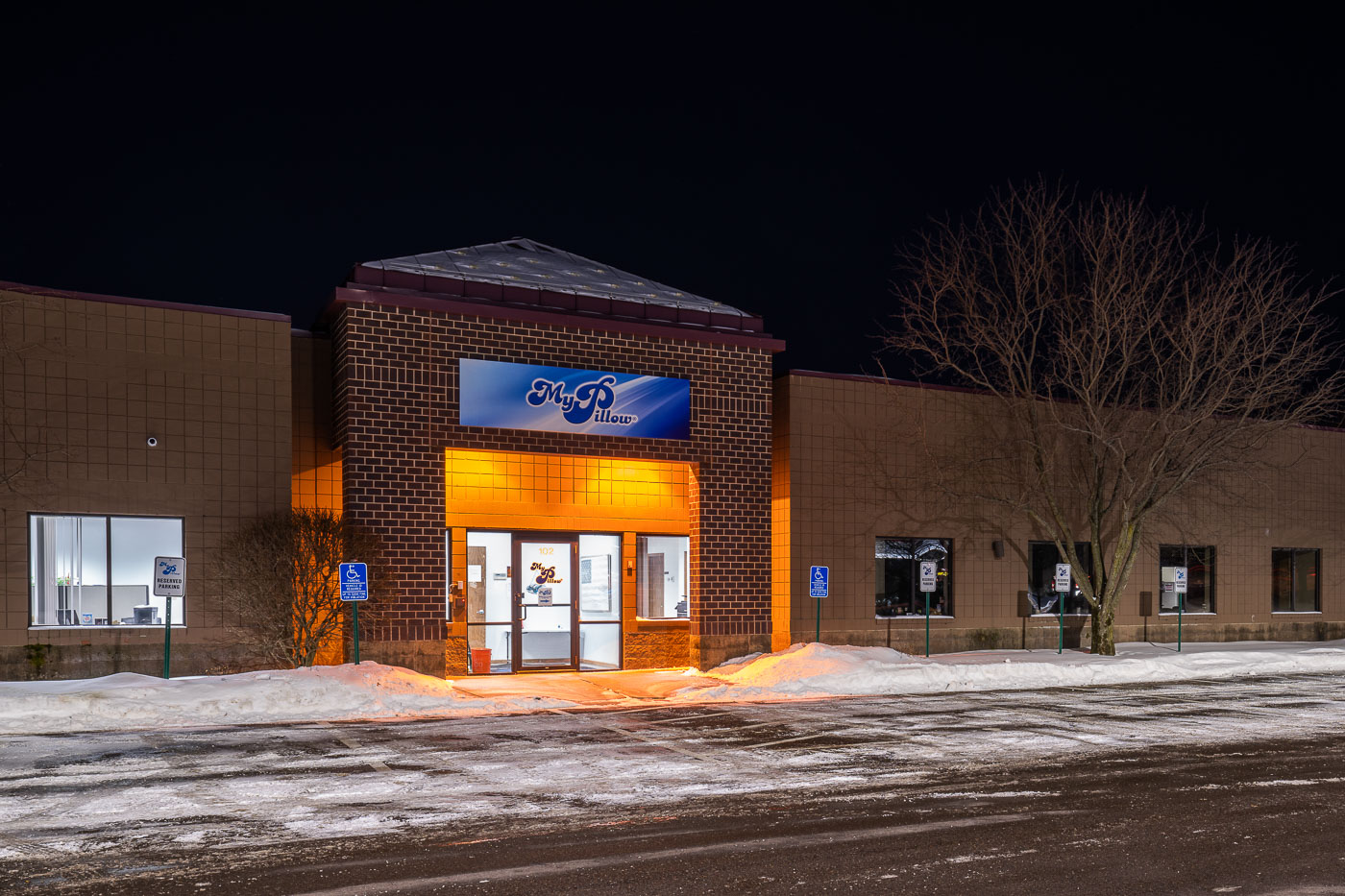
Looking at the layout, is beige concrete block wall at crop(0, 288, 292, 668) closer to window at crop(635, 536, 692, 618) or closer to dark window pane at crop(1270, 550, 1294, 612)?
window at crop(635, 536, 692, 618)

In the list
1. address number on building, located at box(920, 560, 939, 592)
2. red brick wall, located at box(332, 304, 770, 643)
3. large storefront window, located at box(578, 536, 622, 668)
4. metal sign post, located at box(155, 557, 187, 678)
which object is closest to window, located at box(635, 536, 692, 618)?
large storefront window, located at box(578, 536, 622, 668)

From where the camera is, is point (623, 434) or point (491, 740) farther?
point (623, 434)

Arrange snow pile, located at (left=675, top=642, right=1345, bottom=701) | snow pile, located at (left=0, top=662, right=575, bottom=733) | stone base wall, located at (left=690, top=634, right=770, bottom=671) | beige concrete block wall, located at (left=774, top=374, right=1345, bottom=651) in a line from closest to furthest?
snow pile, located at (left=0, top=662, right=575, bottom=733) → snow pile, located at (left=675, top=642, right=1345, bottom=701) → stone base wall, located at (left=690, top=634, right=770, bottom=671) → beige concrete block wall, located at (left=774, top=374, right=1345, bottom=651)

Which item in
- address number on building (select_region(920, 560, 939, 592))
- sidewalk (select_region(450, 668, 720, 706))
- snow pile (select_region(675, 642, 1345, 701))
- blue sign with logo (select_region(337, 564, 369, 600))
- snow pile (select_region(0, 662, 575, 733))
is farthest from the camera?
address number on building (select_region(920, 560, 939, 592))

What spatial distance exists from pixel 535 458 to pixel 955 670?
8245mm

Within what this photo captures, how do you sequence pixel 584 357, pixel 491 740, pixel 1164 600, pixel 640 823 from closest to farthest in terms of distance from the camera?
pixel 640 823 → pixel 491 740 → pixel 584 357 → pixel 1164 600

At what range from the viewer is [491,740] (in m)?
12.5

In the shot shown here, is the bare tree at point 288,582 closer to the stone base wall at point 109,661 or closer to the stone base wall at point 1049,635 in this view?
the stone base wall at point 109,661

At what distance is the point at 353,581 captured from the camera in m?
16.4

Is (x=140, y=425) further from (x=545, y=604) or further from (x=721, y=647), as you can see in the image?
(x=721, y=647)

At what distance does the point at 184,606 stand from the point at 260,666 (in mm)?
1473

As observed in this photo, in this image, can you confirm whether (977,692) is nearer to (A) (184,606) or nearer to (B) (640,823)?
(B) (640,823)

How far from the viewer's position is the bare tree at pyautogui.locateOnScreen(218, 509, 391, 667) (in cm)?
1719

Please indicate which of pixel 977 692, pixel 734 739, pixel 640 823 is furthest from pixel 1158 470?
pixel 640 823
